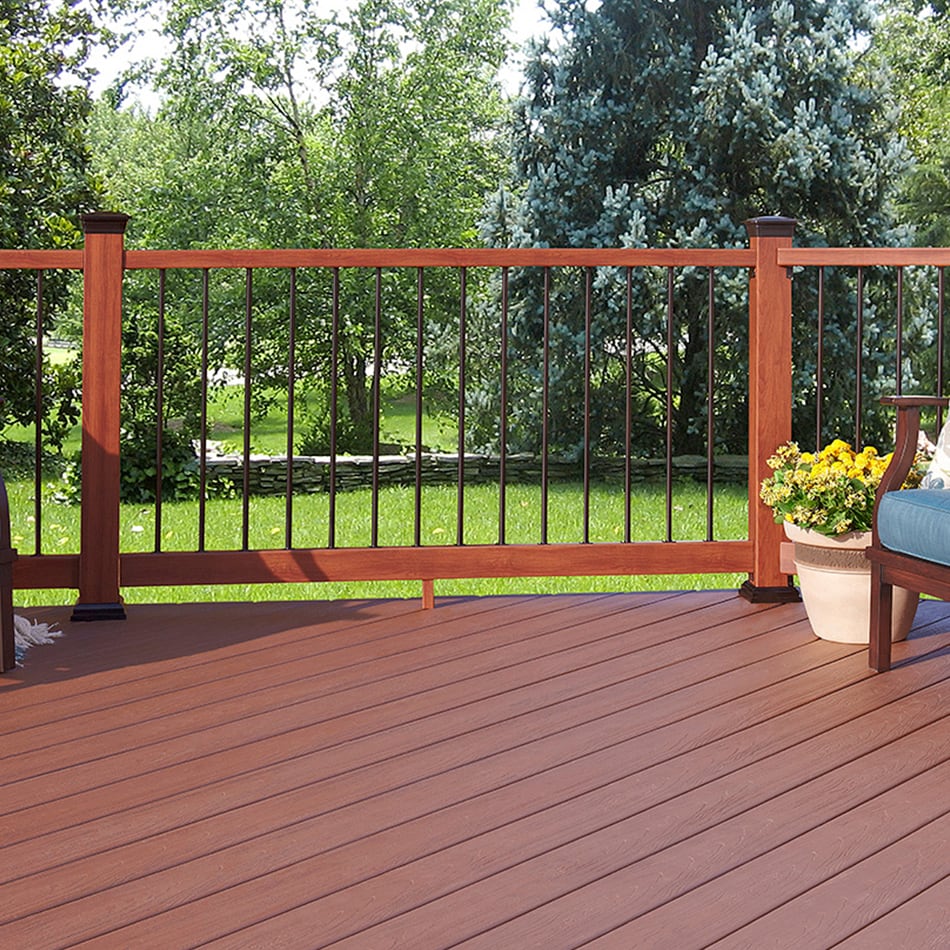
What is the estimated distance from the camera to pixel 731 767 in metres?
2.24

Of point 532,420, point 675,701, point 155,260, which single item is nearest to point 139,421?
point 532,420

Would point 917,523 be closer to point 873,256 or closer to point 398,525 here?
point 873,256

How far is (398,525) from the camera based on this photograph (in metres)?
7.72

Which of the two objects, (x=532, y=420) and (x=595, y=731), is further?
(x=532, y=420)

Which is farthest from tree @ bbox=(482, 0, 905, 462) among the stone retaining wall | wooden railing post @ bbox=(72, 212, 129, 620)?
wooden railing post @ bbox=(72, 212, 129, 620)

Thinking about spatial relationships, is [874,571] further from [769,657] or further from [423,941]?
[423,941]

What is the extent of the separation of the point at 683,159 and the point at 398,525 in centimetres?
315

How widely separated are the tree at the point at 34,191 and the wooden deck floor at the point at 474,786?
4.19 metres

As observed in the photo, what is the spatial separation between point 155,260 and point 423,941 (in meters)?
2.23

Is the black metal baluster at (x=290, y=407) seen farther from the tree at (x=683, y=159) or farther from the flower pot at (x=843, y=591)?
the tree at (x=683, y=159)

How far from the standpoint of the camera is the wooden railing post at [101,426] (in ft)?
11.0

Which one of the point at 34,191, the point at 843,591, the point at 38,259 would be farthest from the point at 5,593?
the point at 34,191

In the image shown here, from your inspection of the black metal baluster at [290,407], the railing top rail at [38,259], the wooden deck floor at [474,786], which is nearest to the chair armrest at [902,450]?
the wooden deck floor at [474,786]

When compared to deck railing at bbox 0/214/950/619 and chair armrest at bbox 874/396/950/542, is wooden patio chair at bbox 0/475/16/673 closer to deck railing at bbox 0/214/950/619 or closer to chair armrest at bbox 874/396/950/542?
deck railing at bbox 0/214/950/619
